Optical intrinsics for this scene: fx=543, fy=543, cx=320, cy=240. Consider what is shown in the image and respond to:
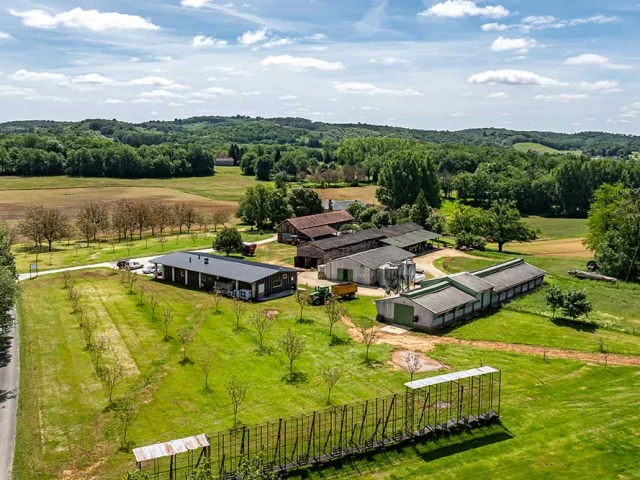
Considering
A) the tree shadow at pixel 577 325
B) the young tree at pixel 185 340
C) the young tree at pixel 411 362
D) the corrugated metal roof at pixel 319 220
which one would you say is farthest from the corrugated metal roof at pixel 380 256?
the young tree at pixel 185 340

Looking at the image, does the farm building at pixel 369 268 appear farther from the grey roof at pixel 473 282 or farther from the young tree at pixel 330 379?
the young tree at pixel 330 379

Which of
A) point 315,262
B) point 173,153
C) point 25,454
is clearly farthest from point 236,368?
point 173,153

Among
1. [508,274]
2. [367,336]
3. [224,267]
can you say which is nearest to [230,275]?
[224,267]

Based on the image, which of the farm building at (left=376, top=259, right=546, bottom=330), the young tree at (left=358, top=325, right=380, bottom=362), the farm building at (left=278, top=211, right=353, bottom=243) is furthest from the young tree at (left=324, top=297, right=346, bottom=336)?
the farm building at (left=278, top=211, right=353, bottom=243)

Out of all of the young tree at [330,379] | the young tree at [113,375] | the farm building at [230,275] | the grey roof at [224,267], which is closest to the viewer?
the young tree at [330,379]

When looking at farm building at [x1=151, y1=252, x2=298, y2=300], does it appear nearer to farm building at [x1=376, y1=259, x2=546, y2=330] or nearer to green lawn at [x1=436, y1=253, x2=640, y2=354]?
farm building at [x1=376, y1=259, x2=546, y2=330]

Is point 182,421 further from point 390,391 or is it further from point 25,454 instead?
point 390,391
